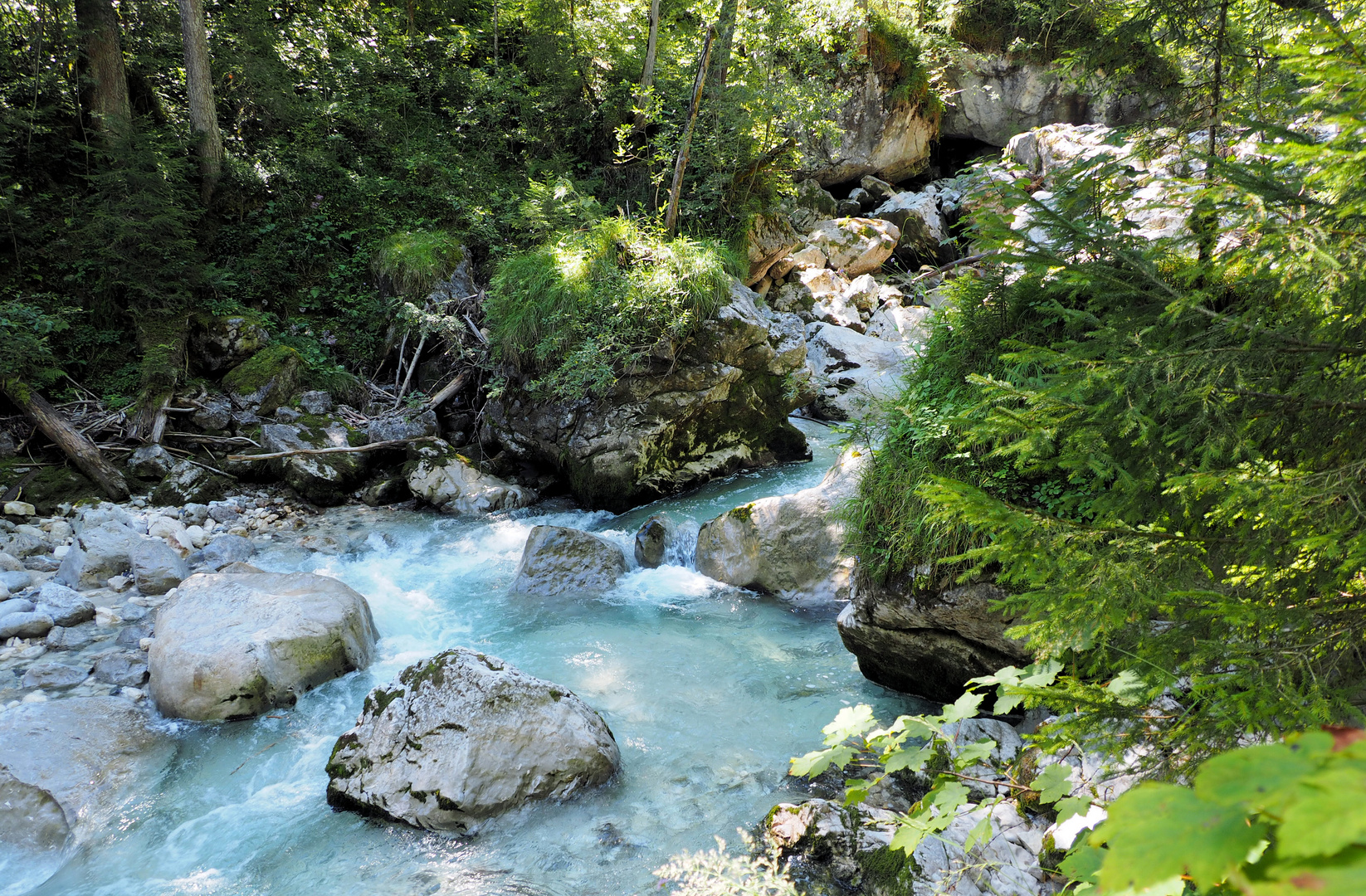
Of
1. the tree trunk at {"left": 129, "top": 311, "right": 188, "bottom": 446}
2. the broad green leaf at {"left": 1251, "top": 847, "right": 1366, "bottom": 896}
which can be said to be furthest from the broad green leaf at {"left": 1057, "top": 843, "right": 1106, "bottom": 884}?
the tree trunk at {"left": 129, "top": 311, "right": 188, "bottom": 446}

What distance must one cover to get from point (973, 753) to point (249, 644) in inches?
198

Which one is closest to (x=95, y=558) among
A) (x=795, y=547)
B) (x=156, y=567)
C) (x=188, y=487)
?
(x=156, y=567)

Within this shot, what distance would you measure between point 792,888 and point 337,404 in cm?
973

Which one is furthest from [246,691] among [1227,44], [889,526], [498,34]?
[498,34]

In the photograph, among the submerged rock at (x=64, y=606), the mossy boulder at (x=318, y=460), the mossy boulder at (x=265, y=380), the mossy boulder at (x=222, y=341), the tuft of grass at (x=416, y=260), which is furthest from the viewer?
the tuft of grass at (x=416, y=260)

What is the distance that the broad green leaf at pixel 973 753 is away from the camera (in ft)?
6.34

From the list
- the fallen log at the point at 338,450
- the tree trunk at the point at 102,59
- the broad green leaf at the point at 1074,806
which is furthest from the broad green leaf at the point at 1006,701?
the tree trunk at the point at 102,59

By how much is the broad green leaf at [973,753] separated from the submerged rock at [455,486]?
7857mm

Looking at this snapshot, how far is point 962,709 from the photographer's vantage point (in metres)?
2.08

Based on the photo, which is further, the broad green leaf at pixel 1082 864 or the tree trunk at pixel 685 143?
the tree trunk at pixel 685 143

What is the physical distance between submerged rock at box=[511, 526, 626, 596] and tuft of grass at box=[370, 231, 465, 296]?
5.86 m

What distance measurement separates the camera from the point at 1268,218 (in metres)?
1.92

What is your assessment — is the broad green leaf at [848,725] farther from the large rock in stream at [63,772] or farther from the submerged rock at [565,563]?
the submerged rock at [565,563]

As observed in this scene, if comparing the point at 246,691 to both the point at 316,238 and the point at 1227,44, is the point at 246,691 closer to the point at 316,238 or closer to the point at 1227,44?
the point at 1227,44
